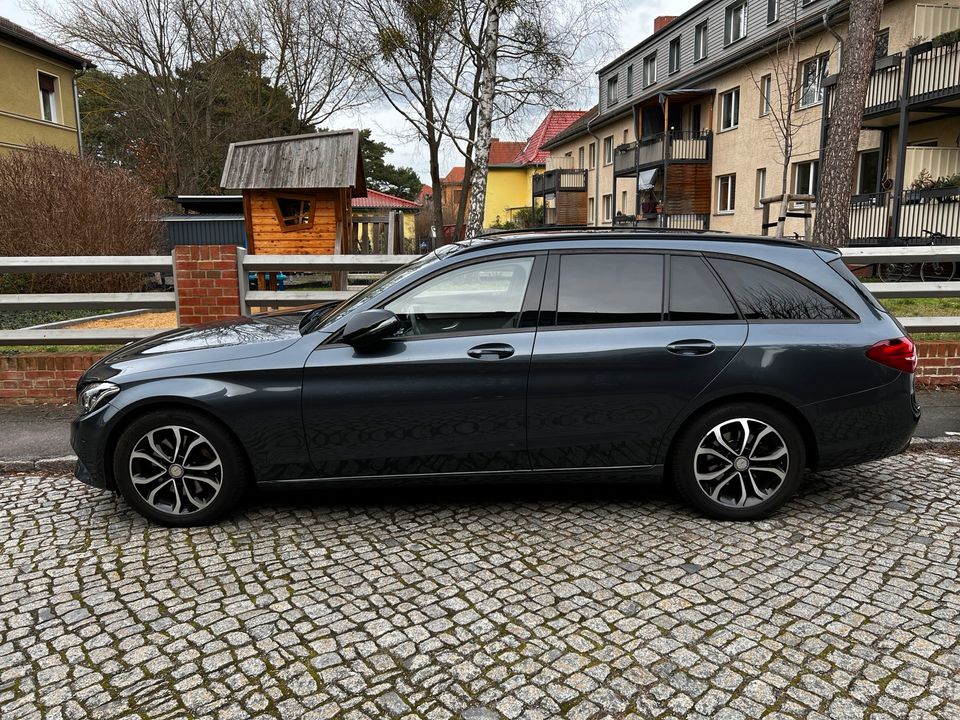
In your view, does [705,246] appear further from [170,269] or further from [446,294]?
[170,269]

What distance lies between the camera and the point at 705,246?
14.1 feet

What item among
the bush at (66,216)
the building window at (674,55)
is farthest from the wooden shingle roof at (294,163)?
the building window at (674,55)

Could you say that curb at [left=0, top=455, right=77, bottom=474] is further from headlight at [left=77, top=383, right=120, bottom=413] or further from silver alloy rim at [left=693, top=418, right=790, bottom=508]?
silver alloy rim at [left=693, top=418, right=790, bottom=508]

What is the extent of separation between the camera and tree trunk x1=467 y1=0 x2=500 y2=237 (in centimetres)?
1883

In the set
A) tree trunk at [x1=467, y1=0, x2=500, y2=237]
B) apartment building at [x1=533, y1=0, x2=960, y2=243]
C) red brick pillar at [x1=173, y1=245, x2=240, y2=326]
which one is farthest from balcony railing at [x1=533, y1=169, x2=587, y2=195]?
red brick pillar at [x1=173, y1=245, x2=240, y2=326]

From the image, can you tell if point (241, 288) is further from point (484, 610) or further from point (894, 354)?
point (894, 354)

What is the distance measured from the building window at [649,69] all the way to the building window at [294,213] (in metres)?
26.1

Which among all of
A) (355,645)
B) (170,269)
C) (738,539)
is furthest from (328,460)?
(170,269)

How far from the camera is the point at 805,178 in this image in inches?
946

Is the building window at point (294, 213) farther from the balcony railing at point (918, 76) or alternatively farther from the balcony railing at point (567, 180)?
the balcony railing at point (567, 180)

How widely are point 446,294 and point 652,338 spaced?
1.16 metres

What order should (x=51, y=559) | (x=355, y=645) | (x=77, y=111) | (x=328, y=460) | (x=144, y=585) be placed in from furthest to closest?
(x=77, y=111) < (x=328, y=460) < (x=51, y=559) < (x=144, y=585) < (x=355, y=645)

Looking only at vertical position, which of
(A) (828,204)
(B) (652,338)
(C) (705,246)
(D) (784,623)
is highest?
(A) (828,204)

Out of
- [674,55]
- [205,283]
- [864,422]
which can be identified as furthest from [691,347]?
[674,55]
